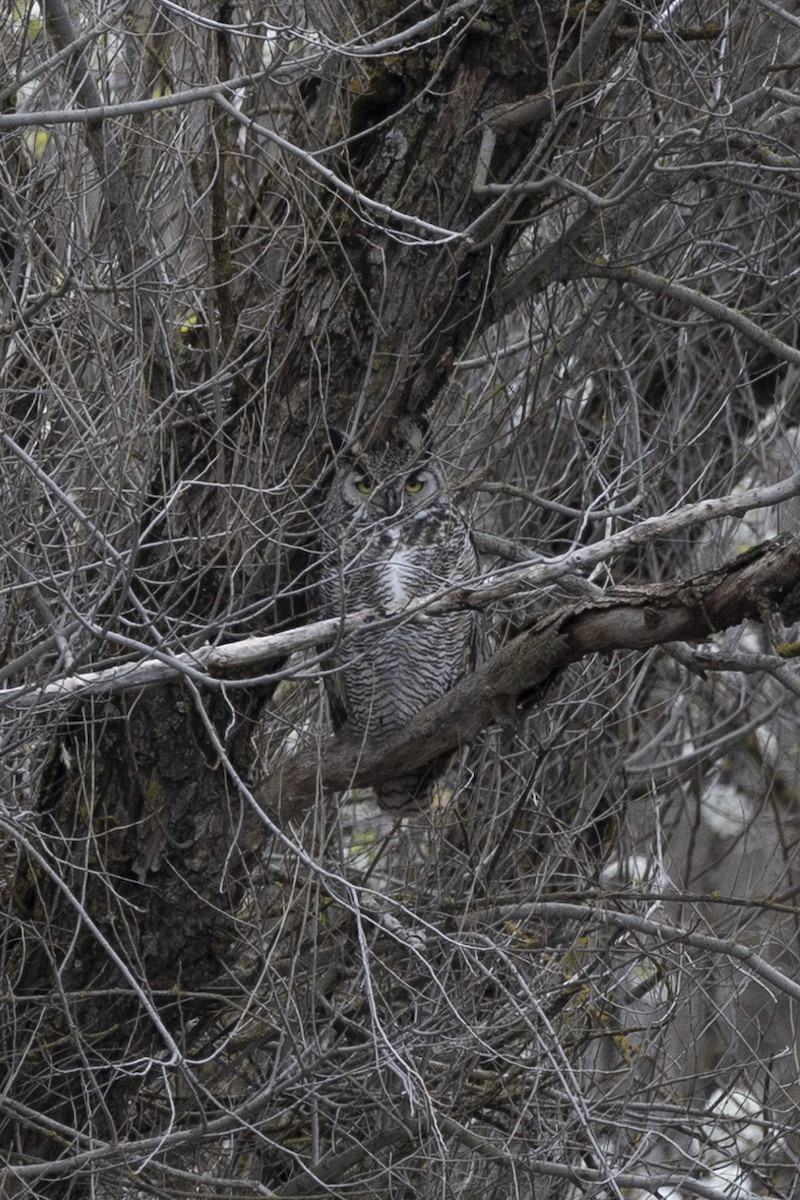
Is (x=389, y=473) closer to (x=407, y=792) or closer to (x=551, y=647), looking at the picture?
(x=407, y=792)

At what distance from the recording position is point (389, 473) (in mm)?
4559

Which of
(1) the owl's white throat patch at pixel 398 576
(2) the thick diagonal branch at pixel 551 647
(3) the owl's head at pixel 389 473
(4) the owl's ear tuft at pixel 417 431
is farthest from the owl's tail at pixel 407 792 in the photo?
(4) the owl's ear tuft at pixel 417 431

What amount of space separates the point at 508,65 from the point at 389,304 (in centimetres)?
71

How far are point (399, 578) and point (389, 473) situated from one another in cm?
39

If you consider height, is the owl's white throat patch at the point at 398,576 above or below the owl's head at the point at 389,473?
below

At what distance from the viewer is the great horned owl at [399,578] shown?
4.46 m

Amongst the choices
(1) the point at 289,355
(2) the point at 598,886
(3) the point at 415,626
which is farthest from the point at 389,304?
(2) the point at 598,886

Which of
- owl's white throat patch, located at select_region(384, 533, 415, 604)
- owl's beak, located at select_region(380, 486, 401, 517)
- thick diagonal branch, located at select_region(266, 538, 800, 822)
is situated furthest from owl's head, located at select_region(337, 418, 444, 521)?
thick diagonal branch, located at select_region(266, 538, 800, 822)

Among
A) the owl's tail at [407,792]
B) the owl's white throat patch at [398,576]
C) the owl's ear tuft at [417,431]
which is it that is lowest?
the owl's tail at [407,792]

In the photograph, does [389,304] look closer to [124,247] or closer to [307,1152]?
[124,247]

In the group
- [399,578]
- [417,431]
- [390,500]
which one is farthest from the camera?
[399,578]

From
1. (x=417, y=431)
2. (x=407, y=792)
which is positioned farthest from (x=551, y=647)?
(x=407, y=792)

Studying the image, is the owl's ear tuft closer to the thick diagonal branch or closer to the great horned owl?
the great horned owl

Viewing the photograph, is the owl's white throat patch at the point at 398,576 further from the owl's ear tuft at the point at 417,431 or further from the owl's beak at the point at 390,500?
the owl's ear tuft at the point at 417,431
